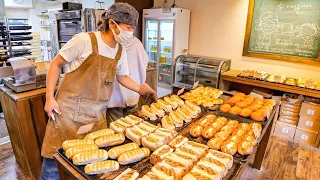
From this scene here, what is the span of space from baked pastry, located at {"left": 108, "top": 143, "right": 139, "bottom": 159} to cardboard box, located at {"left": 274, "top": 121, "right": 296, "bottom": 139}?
9.88 ft

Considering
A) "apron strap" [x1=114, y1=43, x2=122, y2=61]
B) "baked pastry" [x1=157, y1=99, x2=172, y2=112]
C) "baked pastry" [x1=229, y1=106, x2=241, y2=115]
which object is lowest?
"baked pastry" [x1=229, y1=106, x2=241, y2=115]

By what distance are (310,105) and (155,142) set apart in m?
2.90

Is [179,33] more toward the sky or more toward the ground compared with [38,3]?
more toward the ground

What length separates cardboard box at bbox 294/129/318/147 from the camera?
123 inches

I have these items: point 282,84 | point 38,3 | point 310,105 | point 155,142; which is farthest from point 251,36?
point 38,3

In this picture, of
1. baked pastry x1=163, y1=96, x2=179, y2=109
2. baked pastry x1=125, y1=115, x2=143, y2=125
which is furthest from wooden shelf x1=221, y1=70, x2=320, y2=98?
baked pastry x1=125, y1=115, x2=143, y2=125

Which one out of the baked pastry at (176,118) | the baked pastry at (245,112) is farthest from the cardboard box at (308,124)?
the baked pastry at (176,118)

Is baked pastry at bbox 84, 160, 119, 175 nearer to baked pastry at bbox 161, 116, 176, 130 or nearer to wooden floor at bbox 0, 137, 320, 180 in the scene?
baked pastry at bbox 161, 116, 176, 130

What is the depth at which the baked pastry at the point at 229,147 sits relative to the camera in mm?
1216

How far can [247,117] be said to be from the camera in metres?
1.72

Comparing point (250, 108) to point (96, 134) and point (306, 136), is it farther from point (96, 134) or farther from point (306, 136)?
point (306, 136)

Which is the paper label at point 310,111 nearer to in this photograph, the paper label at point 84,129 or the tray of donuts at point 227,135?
the tray of donuts at point 227,135

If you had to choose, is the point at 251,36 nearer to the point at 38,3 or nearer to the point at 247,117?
the point at 247,117

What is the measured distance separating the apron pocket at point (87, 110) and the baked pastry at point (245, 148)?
1.09 m
